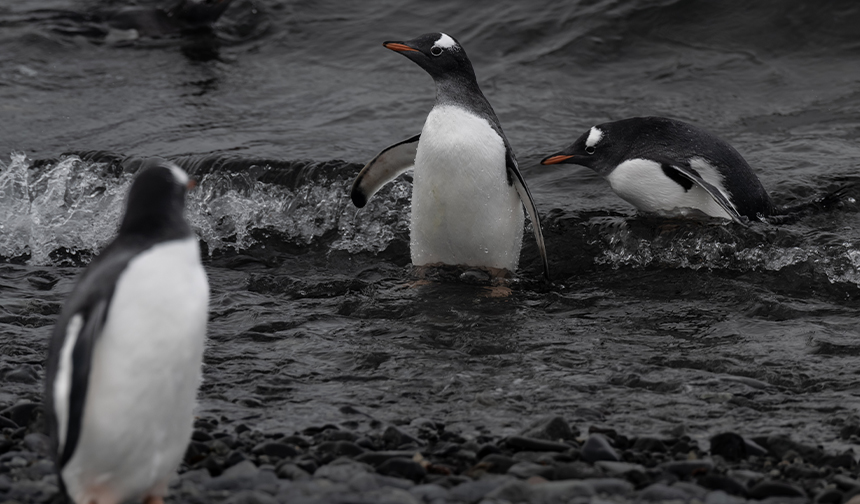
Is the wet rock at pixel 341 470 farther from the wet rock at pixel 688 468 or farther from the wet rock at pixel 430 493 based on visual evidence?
the wet rock at pixel 688 468

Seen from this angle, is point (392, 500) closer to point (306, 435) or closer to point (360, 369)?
point (306, 435)

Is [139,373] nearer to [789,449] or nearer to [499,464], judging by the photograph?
[499,464]

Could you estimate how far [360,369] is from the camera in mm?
4227

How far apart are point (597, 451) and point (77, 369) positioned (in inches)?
62.0

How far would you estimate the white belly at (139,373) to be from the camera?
8.59 ft

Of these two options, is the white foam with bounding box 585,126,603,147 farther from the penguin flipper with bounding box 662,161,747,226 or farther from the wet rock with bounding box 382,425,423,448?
the wet rock with bounding box 382,425,423,448

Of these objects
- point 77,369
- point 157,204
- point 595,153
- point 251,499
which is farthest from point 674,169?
point 77,369

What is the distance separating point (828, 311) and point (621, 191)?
1.67 metres

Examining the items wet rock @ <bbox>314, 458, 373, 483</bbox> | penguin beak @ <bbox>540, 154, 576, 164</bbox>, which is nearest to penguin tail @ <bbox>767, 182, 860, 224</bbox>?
penguin beak @ <bbox>540, 154, 576, 164</bbox>

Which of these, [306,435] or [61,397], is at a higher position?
[61,397]

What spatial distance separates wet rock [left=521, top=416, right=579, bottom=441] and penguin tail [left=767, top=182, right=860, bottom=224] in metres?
3.41

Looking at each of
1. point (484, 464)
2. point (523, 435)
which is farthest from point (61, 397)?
point (523, 435)

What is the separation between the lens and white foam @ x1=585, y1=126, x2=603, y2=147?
20.9 ft

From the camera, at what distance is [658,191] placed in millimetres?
6098
